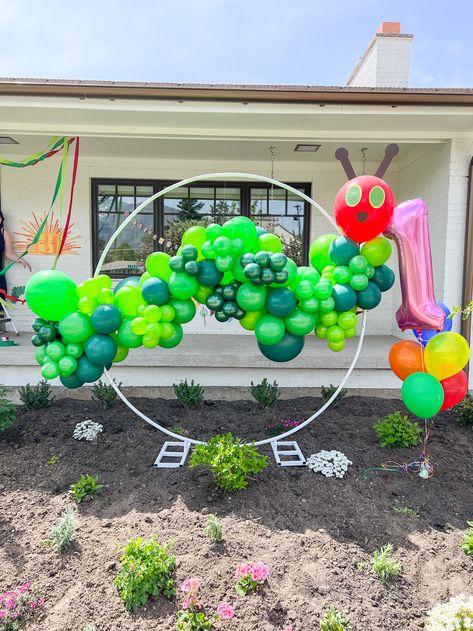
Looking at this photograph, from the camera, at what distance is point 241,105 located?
4336 mm

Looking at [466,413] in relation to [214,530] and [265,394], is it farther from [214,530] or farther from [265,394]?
[214,530]

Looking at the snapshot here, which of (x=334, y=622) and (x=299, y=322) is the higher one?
(x=299, y=322)

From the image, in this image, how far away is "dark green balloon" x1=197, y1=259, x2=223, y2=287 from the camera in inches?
116

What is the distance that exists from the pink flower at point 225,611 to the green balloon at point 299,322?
1.67 meters

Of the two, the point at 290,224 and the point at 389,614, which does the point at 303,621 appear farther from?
the point at 290,224

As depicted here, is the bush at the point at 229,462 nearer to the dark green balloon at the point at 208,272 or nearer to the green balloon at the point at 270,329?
the green balloon at the point at 270,329

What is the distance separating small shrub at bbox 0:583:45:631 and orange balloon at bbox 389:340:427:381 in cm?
259

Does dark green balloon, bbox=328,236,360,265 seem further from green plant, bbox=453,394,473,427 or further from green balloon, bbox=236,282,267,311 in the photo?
green plant, bbox=453,394,473,427

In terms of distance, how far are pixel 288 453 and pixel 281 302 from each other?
4.27 ft

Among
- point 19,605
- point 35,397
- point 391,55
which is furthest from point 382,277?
point 391,55

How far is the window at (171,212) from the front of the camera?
264 inches

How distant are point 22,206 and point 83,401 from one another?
3.50m

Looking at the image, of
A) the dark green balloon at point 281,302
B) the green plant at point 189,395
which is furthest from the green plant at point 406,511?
the green plant at point 189,395

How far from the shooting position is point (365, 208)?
2877mm
